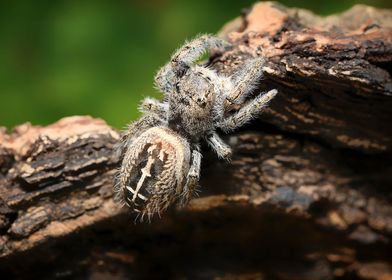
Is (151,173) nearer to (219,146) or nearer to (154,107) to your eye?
(219,146)

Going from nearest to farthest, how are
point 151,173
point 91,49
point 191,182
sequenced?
point 151,173, point 191,182, point 91,49

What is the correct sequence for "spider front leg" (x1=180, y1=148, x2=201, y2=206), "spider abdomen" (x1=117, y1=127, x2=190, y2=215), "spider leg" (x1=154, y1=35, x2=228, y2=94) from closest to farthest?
"spider abdomen" (x1=117, y1=127, x2=190, y2=215), "spider front leg" (x1=180, y1=148, x2=201, y2=206), "spider leg" (x1=154, y1=35, x2=228, y2=94)

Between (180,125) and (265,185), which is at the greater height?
(180,125)

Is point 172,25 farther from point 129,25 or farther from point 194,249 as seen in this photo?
point 194,249

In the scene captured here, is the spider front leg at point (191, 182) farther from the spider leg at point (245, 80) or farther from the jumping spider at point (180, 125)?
the spider leg at point (245, 80)

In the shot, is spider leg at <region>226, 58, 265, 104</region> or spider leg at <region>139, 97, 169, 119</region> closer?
spider leg at <region>226, 58, 265, 104</region>

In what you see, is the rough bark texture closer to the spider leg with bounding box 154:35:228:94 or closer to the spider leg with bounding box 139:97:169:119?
the spider leg with bounding box 154:35:228:94

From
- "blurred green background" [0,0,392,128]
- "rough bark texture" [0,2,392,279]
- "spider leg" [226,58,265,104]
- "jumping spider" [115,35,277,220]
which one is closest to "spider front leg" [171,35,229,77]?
"jumping spider" [115,35,277,220]

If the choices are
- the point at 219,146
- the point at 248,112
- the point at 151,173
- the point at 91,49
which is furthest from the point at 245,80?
the point at 91,49
